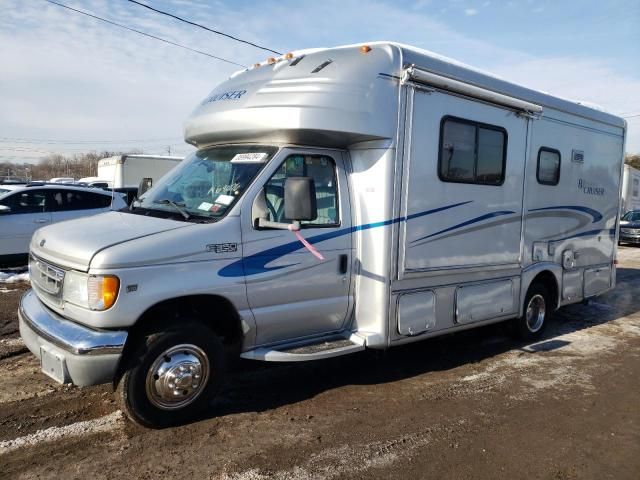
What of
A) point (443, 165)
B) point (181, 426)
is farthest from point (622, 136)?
point (181, 426)

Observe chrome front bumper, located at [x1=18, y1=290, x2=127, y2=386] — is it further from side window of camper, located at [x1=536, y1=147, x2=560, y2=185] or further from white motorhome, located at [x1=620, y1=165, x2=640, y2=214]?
white motorhome, located at [x1=620, y1=165, x2=640, y2=214]

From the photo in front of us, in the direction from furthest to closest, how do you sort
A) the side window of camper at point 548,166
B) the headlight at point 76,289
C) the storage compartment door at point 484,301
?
the side window of camper at point 548,166 → the storage compartment door at point 484,301 → the headlight at point 76,289

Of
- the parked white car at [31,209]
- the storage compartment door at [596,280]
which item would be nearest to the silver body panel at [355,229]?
the storage compartment door at [596,280]

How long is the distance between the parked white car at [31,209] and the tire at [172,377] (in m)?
7.59

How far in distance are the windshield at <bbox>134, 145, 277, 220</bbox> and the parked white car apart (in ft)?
21.1

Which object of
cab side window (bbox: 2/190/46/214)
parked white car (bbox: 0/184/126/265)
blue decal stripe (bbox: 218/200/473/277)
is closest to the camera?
blue decal stripe (bbox: 218/200/473/277)

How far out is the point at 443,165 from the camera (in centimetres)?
568

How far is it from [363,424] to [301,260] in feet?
4.71

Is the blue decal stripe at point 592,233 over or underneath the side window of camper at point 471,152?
underneath

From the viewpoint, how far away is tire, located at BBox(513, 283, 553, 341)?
23.7 ft

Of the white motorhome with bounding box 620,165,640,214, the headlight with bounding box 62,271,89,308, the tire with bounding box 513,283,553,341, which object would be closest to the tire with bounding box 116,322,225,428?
the headlight with bounding box 62,271,89,308

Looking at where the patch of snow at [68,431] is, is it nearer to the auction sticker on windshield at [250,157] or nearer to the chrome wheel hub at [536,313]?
the auction sticker on windshield at [250,157]

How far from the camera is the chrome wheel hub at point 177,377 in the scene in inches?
165

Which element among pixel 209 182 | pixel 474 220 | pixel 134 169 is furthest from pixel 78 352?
pixel 134 169
